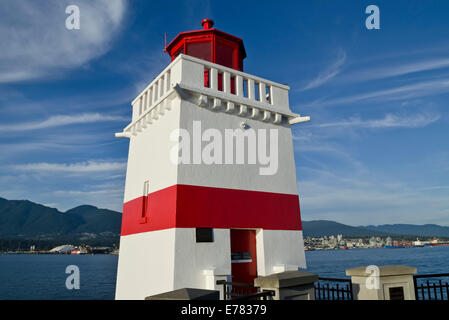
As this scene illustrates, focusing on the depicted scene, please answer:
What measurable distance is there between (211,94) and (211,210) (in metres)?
3.46

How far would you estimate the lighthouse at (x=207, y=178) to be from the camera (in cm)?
834

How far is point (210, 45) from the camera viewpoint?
1073 cm

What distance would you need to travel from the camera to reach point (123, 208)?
1179 centimetres

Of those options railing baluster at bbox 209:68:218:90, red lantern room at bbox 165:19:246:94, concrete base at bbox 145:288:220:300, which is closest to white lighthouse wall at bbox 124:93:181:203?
railing baluster at bbox 209:68:218:90

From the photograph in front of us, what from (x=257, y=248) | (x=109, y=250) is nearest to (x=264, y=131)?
(x=257, y=248)

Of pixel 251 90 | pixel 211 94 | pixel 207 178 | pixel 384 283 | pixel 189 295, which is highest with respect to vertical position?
pixel 251 90

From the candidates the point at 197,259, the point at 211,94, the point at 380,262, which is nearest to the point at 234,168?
the point at 211,94

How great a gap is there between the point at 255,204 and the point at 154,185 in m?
3.24

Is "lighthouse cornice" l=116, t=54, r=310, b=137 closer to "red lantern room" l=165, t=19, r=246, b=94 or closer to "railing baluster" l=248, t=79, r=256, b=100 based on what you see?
"railing baluster" l=248, t=79, r=256, b=100

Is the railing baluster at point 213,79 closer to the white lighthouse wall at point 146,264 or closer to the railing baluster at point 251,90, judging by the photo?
the railing baluster at point 251,90

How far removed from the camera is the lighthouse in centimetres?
834

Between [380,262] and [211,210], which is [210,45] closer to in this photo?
[211,210]
